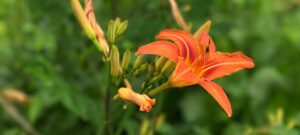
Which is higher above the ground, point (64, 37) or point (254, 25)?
point (64, 37)

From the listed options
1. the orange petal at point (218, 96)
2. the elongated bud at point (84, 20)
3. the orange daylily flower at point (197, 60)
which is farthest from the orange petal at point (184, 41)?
the elongated bud at point (84, 20)

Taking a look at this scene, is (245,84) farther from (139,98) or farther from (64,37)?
(139,98)

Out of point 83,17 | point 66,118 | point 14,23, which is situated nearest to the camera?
point 83,17

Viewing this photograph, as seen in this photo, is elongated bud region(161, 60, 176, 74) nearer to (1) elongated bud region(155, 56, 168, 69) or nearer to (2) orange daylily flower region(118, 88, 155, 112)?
(1) elongated bud region(155, 56, 168, 69)

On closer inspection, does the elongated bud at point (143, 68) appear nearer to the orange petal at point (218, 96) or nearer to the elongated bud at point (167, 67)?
the elongated bud at point (167, 67)

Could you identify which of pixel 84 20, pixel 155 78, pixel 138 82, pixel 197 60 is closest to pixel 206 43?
pixel 197 60

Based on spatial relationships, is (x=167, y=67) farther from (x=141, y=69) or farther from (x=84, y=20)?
(x=84, y=20)

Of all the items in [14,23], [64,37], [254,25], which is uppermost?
[14,23]

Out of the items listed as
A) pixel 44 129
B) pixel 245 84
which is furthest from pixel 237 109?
pixel 44 129
